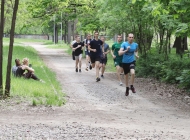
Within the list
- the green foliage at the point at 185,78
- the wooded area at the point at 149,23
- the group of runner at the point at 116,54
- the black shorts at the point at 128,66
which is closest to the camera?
the wooded area at the point at 149,23

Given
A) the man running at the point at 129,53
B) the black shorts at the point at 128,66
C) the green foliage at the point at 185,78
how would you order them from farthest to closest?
1. the green foliage at the point at 185,78
2. the black shorts at the point at 128,66
3. the man running at the point at 129,53

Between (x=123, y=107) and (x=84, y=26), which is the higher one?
(x=84, y=26)

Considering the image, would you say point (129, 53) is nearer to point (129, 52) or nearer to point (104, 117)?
point (129, 52)

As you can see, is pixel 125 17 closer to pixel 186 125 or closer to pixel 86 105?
pixel 86 105

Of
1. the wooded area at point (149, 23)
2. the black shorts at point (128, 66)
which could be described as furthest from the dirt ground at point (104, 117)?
the wooded area at point (149, 23)

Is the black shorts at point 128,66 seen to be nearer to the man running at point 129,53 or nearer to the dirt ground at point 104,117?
the man running at point 129,53

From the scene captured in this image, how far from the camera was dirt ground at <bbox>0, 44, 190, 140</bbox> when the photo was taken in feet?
24.1

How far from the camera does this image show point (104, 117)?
30.5 ft

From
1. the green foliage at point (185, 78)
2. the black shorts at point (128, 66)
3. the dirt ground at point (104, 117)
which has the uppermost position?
the black shorts at point (128, 66)

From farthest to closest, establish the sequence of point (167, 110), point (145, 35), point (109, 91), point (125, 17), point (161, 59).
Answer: point (145, 35) → point (125, 17) → point (161, 59) → point (109, 91) → point (167, 110)

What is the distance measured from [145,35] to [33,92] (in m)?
13.0

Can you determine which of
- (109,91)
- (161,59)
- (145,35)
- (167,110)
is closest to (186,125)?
(167,110)

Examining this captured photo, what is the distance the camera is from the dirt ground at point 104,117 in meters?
7.35

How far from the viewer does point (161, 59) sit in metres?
18.8
